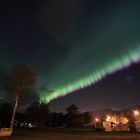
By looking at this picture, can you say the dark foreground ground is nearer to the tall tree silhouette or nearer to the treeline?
the tall tree silhouette

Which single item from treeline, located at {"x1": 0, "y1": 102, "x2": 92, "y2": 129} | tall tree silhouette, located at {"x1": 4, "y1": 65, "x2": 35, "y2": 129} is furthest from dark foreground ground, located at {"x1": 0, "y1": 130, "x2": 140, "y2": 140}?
treeline, located at {"x1": 0, "y1": 102, "x2": 92, "y2": 129}

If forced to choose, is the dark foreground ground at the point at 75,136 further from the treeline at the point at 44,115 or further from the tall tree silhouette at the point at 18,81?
the treeline at the point at 44,115

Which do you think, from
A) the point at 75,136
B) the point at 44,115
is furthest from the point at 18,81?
the point at 44,115

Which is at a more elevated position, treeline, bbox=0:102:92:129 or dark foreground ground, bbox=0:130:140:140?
treeline, bbox=0:102:92:129

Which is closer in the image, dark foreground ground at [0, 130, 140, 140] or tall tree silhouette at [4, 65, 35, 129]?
dark foreground ground at [0, 130, 140, 140]

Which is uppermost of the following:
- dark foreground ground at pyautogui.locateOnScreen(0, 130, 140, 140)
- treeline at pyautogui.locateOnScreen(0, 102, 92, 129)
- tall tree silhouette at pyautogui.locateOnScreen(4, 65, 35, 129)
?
treeline at pyautogui.locateOnScreen(0, 102, 92, 129)

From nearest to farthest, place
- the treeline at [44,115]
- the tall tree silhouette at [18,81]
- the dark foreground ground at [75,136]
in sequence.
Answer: the dark foreground ground at [75,136], the tall tree silhouette at [18,81], the treeline at [44,115]

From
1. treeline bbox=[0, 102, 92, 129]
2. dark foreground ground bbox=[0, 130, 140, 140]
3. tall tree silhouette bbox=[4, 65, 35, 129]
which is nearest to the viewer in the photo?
dark foreground ground bbox=[0, 130, 140, 140]

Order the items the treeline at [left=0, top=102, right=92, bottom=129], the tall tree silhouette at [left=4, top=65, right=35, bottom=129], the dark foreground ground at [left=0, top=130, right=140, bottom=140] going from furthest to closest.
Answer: the treeline at [left=0, top=102, right=92, bottom=129] < the tall tree silhouette at [left=4, top=65, right=35, bottom=129] < the dark foreground ground at [left=0, top=130, right=140, bottom=140]

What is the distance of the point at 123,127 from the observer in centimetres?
8419

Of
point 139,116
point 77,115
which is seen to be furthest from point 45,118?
point 139,116

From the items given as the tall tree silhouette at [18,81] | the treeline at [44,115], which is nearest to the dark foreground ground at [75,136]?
the tall tree silhouette at [18,81]

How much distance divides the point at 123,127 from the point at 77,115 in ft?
142

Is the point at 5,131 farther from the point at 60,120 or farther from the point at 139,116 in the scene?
the point at 60,120
